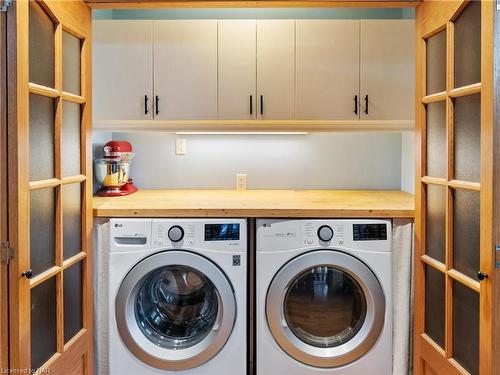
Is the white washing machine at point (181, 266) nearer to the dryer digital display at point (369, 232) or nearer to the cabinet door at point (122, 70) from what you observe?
the dryer digital display at point (369, 232)

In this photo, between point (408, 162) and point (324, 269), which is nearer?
point (324, 269)

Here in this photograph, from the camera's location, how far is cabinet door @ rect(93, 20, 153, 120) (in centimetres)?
228

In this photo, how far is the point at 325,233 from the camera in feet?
6.05

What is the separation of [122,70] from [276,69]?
3.03 feet

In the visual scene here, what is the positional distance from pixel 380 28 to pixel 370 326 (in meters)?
1.68

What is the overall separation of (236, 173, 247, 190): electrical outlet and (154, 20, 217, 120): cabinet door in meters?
0.63

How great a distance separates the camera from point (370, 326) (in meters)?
1.87

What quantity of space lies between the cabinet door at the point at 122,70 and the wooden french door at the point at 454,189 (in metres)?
1.49

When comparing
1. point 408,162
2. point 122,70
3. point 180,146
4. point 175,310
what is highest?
point 122,70

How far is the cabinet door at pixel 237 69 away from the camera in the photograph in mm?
2277

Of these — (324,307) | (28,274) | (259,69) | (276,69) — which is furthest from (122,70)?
(324,307)

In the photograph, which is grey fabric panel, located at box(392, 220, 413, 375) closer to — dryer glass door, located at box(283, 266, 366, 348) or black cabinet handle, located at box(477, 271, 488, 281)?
dryer glass door, located at box(283, 266, 366, 348)

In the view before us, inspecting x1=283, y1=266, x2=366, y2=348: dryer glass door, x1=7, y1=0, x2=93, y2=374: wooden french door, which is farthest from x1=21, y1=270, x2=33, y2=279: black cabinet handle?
x1=283, y1=266, x2=366, y2=348: dryer glass door

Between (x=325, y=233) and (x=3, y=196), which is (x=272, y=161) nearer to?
(x=325, y=233)
